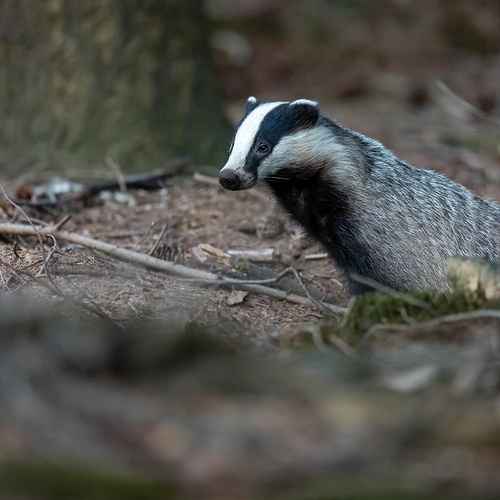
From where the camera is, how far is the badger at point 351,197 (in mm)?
5098

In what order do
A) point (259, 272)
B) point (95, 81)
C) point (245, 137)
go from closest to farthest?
point (245, 137), point (259, 272), point (95, 81)

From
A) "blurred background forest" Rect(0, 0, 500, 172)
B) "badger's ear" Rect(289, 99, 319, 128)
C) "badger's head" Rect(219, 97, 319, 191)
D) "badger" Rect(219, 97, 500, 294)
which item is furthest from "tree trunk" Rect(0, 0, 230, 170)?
"badger's ear" Rect(289, 99, 319, 128)

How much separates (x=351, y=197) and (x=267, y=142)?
58 cm

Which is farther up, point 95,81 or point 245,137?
point 245,137

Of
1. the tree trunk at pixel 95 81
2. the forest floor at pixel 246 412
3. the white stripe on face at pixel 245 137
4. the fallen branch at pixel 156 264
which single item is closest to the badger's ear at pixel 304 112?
the white stripe on face at pixel 245 137

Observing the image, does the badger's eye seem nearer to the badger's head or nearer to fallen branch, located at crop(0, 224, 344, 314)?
the badger's head

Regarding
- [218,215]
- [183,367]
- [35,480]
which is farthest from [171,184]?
[35,480]

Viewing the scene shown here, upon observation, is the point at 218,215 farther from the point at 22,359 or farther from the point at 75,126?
the point at 22,359

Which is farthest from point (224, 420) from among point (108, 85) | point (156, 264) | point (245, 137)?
point (108, 85)

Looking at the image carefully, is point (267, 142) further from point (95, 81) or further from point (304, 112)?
point (95, 81)

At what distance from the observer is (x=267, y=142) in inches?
201

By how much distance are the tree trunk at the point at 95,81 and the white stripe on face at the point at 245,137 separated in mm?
2215

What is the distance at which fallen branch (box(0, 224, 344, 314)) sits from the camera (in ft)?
15.9

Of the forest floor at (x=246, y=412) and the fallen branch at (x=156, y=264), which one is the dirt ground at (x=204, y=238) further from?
the forest floor at (x=246, y=412)
